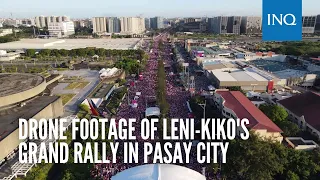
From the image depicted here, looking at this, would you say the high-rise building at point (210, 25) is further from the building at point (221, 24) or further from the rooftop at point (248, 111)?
the rooftop at point (248, 111)

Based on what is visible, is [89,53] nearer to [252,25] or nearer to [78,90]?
[78,90]

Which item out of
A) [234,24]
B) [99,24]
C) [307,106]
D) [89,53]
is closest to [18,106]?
[307,106]

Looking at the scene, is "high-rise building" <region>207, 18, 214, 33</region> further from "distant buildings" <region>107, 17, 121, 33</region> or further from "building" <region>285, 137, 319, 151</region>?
"building" <region>285, 137, 319, 151</region>

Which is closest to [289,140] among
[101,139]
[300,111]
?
[300,111]

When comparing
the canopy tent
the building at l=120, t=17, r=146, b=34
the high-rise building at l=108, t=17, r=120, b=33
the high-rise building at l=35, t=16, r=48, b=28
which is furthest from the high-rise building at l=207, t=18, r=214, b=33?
the canopy tent

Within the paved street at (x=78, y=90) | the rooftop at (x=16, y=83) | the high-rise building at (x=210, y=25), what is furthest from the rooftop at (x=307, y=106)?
the high-rise building at (x=210, y=25)
